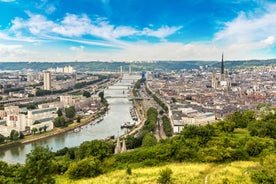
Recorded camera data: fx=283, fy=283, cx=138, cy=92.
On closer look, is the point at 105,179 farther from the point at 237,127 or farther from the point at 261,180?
the point at 237,127

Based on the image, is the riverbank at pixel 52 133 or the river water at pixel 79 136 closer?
the river water at pixel 79 136

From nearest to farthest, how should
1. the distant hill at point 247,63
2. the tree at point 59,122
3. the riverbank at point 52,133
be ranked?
1. the riverbank at point 52,133
2. the tree at point 59,122
3. the distant hill at point 247,63

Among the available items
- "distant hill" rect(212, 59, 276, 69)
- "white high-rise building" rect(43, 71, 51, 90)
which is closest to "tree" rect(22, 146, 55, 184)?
"white high-rise building" rect(43, 71, 51, 90)

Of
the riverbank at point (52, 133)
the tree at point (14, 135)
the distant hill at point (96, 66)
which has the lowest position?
the riverbank at point (52, 133)

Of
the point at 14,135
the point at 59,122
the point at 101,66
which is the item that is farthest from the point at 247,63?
the point at 14,135

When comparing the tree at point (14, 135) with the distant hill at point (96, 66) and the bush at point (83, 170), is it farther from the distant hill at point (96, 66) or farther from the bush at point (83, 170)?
the distant hill at point (96, 66)

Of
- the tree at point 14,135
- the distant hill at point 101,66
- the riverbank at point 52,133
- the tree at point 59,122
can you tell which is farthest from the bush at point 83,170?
the distant hill at point 101,66

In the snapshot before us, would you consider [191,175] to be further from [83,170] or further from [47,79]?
[47,79]

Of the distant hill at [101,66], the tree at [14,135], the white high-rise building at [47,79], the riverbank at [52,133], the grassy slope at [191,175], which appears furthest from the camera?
the distant hill at [101,66]

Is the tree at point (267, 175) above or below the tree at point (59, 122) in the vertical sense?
above
